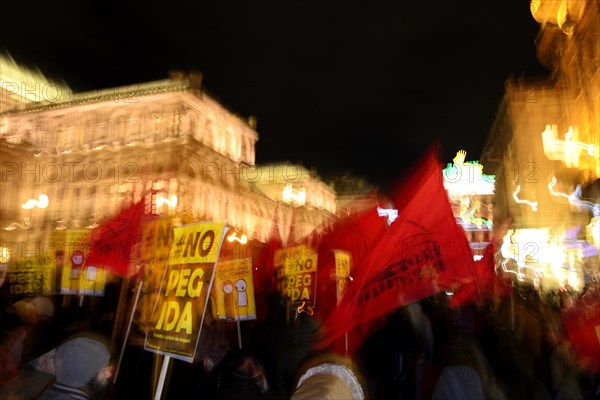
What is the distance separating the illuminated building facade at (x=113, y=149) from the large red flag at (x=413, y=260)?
3386cm

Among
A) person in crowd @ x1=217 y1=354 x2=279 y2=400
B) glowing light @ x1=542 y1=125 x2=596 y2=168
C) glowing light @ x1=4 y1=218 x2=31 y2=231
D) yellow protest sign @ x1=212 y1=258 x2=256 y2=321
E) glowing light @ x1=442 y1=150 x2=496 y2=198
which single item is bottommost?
person in crowd @ x1=217 y1=354 x2=279 y2=400

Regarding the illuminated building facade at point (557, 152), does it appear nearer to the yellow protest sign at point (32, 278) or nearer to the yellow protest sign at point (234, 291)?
the yellow protest sign at point (234, 291)

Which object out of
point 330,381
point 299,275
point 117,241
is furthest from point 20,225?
point 330,381

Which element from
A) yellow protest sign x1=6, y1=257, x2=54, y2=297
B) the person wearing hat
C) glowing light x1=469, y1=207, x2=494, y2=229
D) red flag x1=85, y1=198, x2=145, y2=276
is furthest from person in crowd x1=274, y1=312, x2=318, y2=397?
glowing light x1=469, y1=207, x2=494, y2=229

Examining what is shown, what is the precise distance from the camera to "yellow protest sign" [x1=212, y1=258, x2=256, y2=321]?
6711 mm

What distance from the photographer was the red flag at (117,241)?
278 inches

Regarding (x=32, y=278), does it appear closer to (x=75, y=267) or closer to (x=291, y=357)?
(x=75, y=267)

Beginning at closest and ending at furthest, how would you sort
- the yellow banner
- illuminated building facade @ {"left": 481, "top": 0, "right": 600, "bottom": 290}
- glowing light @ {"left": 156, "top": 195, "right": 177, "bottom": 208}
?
the yellow banner
illuminated building facade @ {"left": 481, "top": 0, "right": 600, "bottom": 290}
glowing light @ {"left": 156, "top": 195, "right": 177, "bottom": 208}

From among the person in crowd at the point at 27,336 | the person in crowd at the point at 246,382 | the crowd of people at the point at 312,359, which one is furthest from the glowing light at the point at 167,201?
the person in crowd at the point at 246,382

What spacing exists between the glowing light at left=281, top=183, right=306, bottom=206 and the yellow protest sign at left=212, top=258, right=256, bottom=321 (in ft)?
170

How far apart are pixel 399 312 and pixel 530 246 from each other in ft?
82.8

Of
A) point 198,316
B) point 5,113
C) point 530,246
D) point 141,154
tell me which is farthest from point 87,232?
point 5,113

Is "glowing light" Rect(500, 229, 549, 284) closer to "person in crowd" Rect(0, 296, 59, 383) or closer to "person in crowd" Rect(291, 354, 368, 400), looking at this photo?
"person in crowd" Rect(0, 296, 59, 383)

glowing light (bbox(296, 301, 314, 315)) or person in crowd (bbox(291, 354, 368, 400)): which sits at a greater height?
glowing light (bbox(296, 301, 314, 315))
